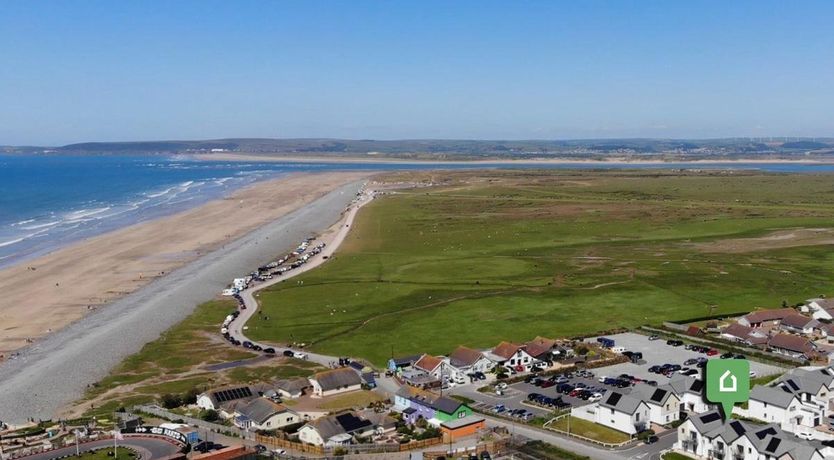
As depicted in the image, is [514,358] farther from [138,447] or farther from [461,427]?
[138,447]

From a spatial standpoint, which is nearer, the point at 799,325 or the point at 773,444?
the point at 773,444

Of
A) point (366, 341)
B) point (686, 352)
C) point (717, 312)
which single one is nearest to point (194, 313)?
point (366, 341)

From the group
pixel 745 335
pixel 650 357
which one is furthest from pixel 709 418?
pixel 745 335

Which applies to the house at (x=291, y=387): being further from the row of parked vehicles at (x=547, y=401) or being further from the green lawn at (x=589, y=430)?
the green lawn at (x=589, y=430)

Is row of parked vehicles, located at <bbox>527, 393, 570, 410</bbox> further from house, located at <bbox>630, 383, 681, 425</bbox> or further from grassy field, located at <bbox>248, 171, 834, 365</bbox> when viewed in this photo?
grassy field, located at <bbox>248, 171, 834, 365</bbox>

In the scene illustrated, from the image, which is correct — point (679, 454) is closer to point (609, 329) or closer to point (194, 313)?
point (609, 329)

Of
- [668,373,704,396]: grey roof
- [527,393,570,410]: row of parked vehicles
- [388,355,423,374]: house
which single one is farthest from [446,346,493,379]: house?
[668,373,704,396]: grey roof
